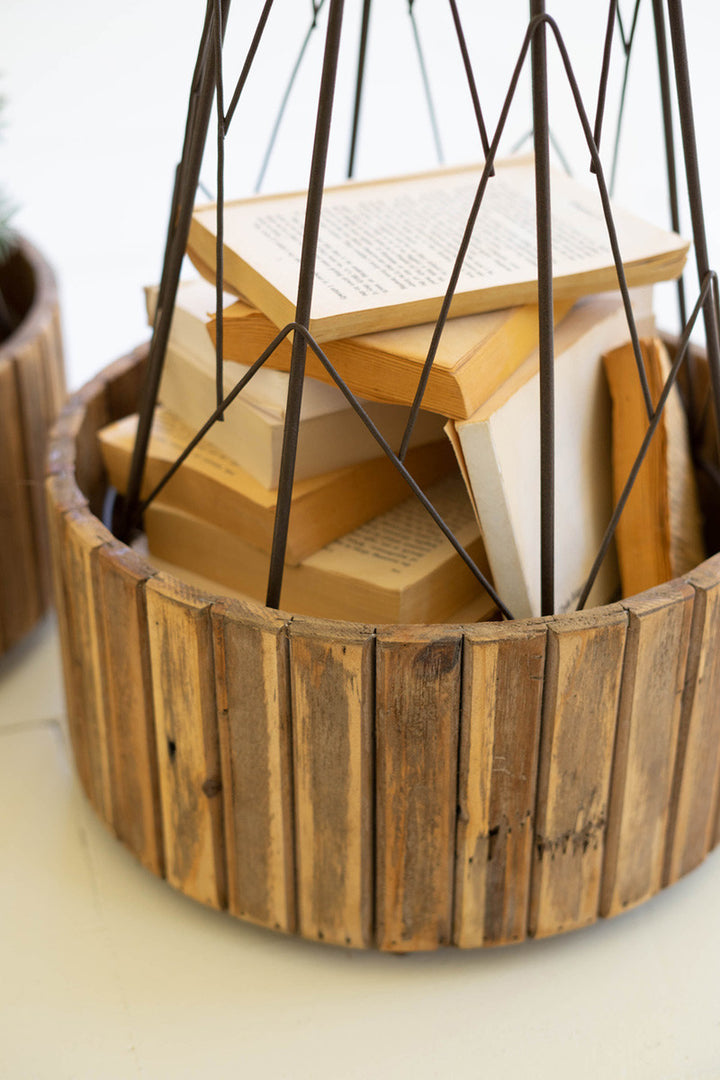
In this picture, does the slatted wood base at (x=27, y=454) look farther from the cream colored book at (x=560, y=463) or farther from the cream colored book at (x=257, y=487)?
the cream colored book at (x=560, y=463)

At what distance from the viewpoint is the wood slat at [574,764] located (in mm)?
720

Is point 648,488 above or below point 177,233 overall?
below

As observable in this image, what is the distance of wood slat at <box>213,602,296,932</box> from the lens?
0.73m

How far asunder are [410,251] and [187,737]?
1.26ft

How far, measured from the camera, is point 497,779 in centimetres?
76

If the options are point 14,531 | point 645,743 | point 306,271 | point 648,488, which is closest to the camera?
point 306,271

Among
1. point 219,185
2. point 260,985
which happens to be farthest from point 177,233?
point 260,985

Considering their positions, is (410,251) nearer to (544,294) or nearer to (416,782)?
(544,294)

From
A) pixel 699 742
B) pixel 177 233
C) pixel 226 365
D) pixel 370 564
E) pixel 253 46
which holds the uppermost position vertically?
pixel 253 46

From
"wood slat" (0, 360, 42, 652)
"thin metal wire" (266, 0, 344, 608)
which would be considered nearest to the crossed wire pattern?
"thin metal wire" (266, 0, 344, 608)

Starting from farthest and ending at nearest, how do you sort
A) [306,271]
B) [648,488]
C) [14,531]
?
[14,531], [648,488], [306,271]

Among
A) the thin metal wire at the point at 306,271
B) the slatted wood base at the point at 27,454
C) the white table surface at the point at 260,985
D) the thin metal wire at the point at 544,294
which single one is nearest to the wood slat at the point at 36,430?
the slatted wood base at the point at 27,454

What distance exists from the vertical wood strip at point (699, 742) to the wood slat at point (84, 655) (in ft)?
1.35

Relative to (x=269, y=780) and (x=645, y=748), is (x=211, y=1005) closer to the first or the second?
(x=269, y=780)
